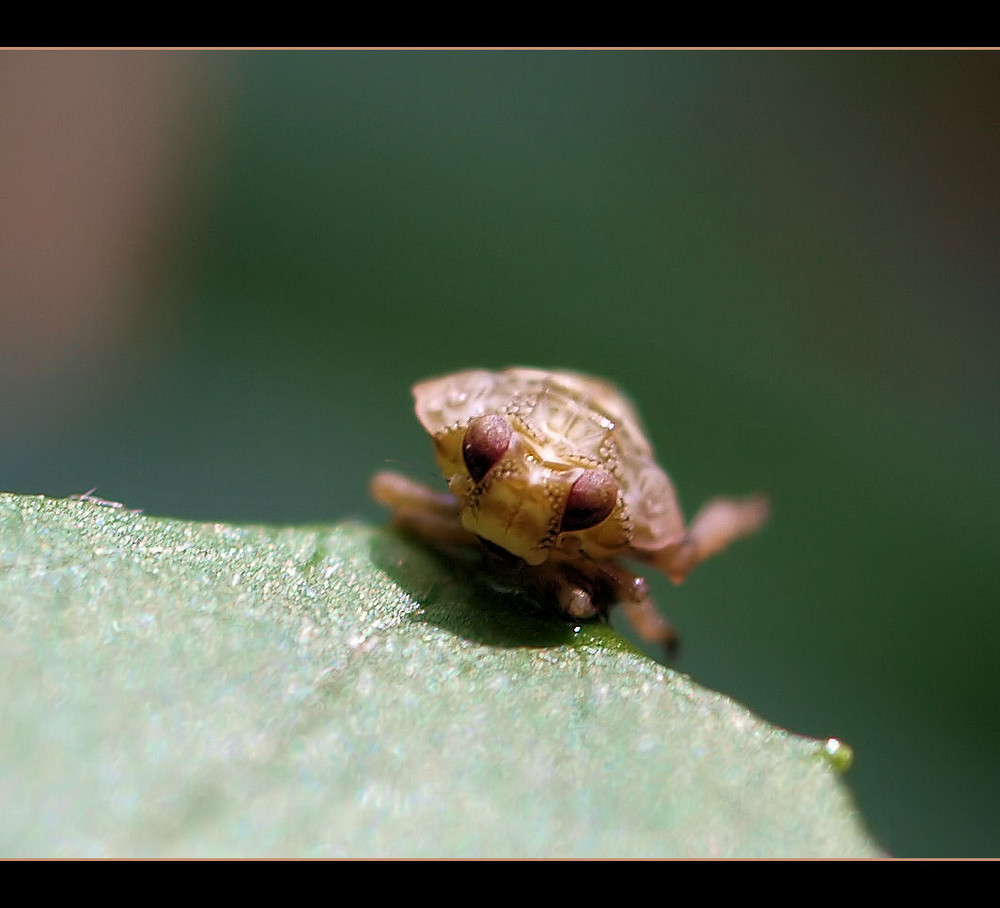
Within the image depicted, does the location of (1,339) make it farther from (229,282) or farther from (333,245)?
(333,245)

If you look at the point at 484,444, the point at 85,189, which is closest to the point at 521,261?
the point at 85,189

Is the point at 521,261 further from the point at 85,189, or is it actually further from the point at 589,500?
the point at 589,500

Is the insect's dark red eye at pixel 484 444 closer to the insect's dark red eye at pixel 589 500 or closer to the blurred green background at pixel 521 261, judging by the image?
the insect's dark red eye at pixel 589 500

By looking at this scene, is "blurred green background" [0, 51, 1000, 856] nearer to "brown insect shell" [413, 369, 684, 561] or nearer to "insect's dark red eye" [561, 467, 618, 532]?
"brown insect shell" [413, 369, 684, 561]

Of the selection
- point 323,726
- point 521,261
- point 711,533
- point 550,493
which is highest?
point 521,261

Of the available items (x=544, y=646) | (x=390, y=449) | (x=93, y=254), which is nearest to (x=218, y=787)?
(x=544, y=646)

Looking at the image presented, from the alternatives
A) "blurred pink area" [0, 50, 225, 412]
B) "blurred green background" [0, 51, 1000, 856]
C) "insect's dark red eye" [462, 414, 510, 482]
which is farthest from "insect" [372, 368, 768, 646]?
"blurred pink area" [0, 50, 225, 412]
